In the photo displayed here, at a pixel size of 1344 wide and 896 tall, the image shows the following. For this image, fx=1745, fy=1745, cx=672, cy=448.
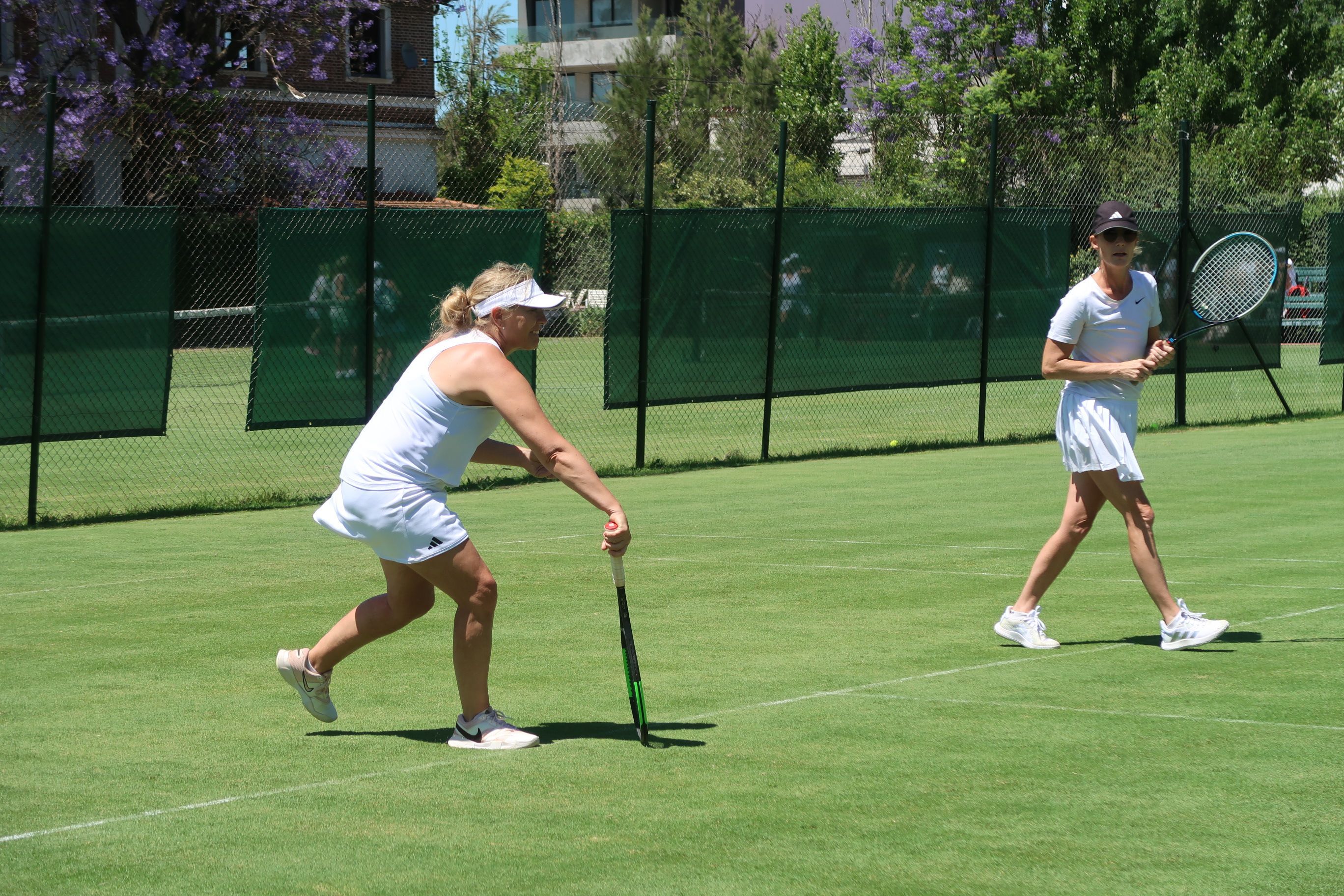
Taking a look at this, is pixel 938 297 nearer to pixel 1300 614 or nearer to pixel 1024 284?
pixel 1024 284

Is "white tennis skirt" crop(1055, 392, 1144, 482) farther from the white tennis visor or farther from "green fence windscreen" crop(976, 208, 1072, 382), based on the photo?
"green fence windscreen" crop(976, 208, 1072, 382)

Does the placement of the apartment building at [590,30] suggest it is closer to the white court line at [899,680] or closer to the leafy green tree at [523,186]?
the leafy green tree at [523,186]

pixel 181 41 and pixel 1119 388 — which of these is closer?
pixel 1119 388

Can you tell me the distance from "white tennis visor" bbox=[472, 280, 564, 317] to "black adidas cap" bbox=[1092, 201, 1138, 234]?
2785mm

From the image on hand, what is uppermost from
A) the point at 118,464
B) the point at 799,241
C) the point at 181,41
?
the point at 181,41

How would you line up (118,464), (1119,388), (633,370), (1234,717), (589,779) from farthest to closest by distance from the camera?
(118,464)
(633,370)
(1119,388)
(1234,717)
(589,779)

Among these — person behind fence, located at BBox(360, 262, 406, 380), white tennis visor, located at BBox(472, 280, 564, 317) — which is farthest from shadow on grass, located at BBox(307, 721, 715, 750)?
person behind fence, located at BBox(360, 262, 406, 380)

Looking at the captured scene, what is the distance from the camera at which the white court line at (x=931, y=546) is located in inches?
389

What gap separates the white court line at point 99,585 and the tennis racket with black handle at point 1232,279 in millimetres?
5753

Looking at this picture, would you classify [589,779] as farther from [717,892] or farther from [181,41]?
[181,41]

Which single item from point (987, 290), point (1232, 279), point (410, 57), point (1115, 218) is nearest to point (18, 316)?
point (1115, 218)

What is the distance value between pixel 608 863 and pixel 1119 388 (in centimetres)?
395

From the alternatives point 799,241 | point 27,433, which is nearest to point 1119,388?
point 27,433

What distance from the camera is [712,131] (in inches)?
720
